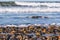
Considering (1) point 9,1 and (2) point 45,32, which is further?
(1) point 9,1

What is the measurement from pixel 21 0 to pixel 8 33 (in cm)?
651

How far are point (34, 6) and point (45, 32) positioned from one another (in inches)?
246

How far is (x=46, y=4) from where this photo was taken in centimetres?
1179

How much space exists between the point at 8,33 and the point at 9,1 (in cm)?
611

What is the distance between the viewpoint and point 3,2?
11.6 metres

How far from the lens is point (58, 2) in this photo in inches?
459

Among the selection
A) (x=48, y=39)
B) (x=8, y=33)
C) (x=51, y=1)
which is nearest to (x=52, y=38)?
(x=48, y=39)

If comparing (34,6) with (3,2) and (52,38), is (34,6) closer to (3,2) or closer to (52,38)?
(3,2)

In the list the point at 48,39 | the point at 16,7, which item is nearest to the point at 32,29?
the point at 48,39

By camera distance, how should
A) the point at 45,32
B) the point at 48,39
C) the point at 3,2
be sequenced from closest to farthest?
the point at 48,39 < the point at 45,32 < the point at 3,2

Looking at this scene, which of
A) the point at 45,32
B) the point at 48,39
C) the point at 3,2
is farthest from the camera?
the point at 3,2

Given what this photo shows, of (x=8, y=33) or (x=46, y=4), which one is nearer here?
(x=8, y=33)

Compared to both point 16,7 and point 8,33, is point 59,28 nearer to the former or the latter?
point 8,33

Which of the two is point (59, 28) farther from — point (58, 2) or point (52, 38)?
point (58, 2)
